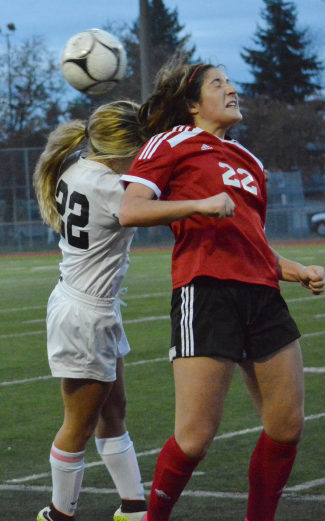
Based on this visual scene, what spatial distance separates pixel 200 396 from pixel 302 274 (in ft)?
2.32

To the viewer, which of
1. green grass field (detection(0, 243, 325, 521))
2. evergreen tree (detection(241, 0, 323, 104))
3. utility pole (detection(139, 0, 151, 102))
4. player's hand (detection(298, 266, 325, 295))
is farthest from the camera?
evergreen tree (detection(241, 0, 323, 104))

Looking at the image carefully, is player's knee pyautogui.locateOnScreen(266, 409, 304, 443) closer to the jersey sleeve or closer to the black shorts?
the black shorts

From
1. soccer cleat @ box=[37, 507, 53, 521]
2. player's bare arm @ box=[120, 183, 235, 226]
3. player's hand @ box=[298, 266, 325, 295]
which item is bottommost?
soccer cleat @ box=[37, 507, 53, 521]

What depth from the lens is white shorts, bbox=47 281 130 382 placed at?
4316 mm

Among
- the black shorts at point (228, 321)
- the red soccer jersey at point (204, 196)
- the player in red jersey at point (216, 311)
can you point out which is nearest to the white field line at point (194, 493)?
the player in red jersey at point (216, 311)

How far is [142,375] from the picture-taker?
9.27m

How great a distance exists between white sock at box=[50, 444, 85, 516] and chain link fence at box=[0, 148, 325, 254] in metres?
32.5

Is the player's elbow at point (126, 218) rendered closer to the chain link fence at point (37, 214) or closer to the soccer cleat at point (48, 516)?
the soccer cleat at point (48, 516)

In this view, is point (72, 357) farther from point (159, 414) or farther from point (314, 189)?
point (314, 189)

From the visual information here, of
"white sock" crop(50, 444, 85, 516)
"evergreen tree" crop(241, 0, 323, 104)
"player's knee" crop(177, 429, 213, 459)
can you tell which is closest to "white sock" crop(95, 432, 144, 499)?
"white sock" crop(50, 444, 85, 516)

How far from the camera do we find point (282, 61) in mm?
71938

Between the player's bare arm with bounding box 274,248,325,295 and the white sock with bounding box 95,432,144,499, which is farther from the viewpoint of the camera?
the white sock with bounding box 95,432,144,499

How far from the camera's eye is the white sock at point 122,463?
4.61 metres

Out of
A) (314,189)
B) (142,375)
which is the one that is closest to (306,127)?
(314,189)
